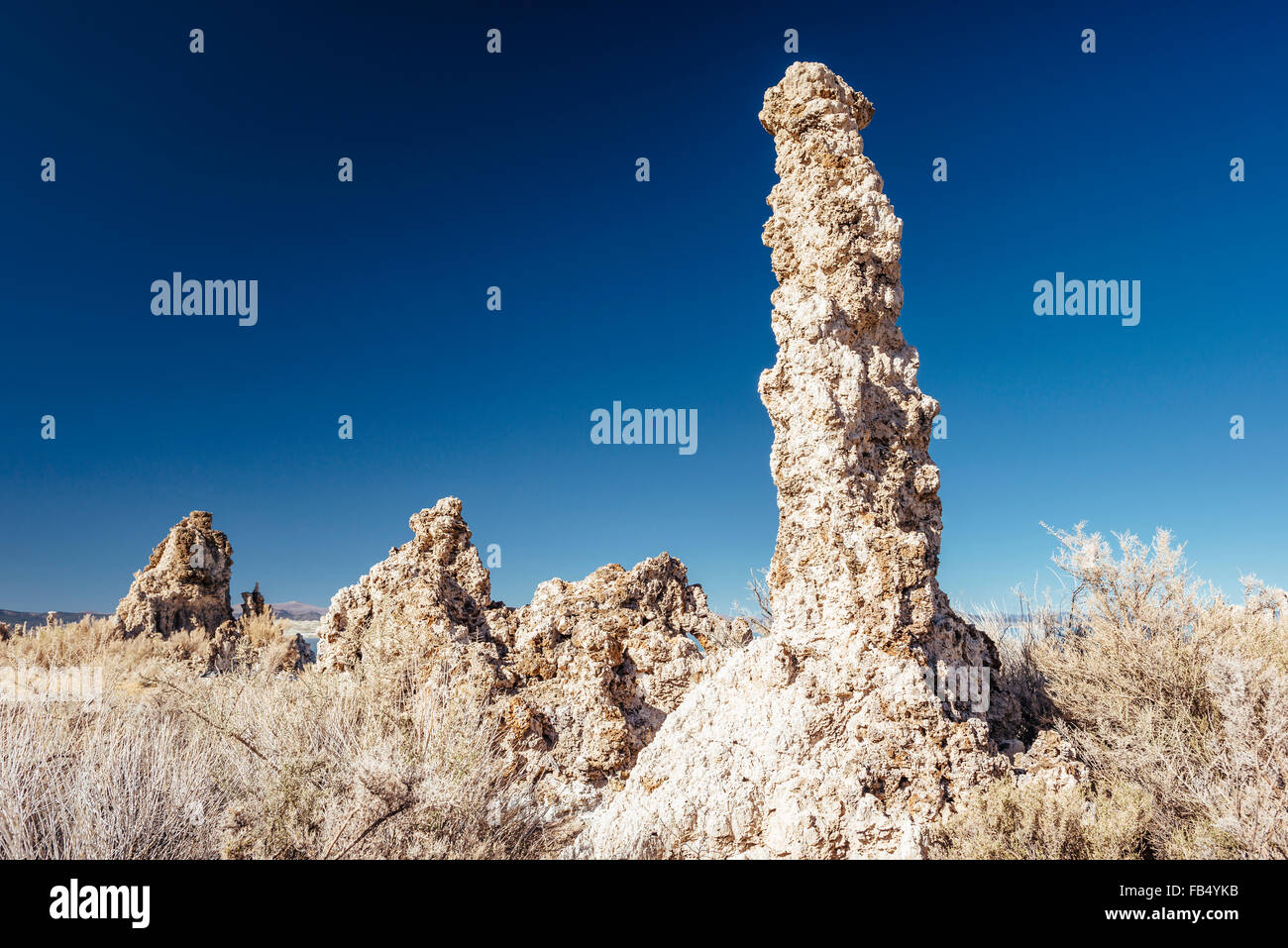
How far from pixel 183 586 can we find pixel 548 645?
10.1 meters

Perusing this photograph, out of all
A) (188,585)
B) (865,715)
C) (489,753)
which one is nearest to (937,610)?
(865,715)

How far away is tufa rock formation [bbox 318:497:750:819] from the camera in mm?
5285

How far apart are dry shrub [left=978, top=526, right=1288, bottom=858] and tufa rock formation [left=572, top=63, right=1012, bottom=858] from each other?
24.8 inches

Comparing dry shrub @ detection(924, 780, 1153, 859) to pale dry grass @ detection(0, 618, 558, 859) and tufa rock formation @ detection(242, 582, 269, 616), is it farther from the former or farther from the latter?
tufa rock formation @ detection(242, 582, 269, 616)

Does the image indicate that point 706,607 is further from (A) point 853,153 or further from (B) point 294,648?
(B) point 294,648

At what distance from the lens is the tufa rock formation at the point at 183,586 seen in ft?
40.2

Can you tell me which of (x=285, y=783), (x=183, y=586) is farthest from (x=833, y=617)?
(x=183, y=586)

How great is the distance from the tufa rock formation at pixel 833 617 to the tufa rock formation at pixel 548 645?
58 cm

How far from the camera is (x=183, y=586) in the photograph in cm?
1256

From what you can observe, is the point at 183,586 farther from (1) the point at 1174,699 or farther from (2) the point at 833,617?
(1) the point at 1174,699

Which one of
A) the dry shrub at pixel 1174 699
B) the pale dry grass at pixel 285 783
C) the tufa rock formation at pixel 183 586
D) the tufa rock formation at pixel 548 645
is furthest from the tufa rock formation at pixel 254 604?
the dry shrub at pixel 1174 699

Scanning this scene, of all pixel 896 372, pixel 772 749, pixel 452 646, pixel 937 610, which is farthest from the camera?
pixel 452 646
